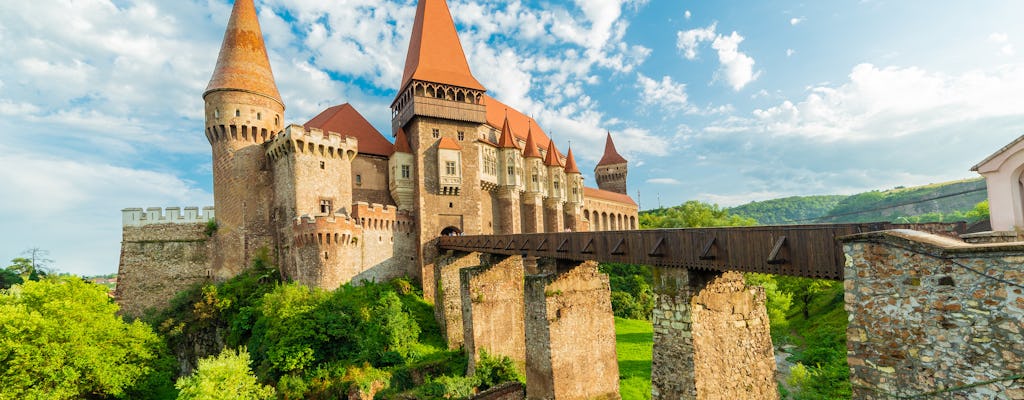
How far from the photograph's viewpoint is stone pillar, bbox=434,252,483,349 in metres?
24.3

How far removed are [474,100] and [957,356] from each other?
3102cm

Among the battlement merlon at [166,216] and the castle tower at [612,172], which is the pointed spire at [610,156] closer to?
the castle tower at [612,172]

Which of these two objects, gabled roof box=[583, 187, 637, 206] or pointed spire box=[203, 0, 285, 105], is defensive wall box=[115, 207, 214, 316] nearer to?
pointed spire box=[203, 0, 285, 105]

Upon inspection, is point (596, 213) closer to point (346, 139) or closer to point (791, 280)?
point (791, 280)

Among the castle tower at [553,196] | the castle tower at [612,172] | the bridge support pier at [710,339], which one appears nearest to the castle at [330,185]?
the castle tower at [553,196]

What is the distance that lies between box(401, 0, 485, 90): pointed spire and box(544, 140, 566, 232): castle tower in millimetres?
11612

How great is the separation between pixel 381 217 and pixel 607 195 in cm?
3794

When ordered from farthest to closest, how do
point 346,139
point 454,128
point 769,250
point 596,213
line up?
point 596,213 < point 454,128 < point 346,139 < point 769,250

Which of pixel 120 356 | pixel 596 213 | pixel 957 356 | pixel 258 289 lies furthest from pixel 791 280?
pixel 120 356

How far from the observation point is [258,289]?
83.4 ft

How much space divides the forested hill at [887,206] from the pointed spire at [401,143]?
164ft

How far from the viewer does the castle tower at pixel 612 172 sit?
69.4 meters

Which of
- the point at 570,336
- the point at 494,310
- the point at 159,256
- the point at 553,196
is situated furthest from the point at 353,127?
the point at 570,336

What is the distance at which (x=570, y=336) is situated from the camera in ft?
51.9
